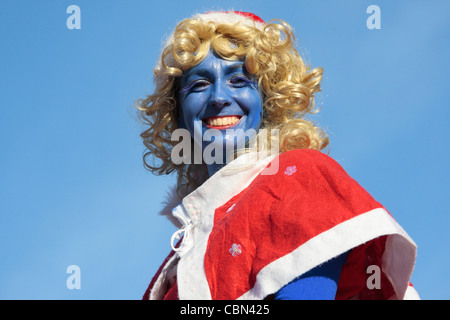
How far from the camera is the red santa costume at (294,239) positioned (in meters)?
2.29

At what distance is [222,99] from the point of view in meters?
3.15

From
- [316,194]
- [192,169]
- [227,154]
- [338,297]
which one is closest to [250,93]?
[227,154]

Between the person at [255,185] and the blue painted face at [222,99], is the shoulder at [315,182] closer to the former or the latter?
the person at [255,185]

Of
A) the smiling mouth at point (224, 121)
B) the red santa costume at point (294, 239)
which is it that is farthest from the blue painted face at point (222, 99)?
the red santa costume at point (294, 239)

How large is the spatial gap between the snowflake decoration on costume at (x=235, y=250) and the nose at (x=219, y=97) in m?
0.91

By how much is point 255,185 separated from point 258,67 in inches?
33.4

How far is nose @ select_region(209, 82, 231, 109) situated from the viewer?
3156 millimetres

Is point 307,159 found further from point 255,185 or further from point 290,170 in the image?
point 255,185

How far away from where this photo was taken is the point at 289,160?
2658mm

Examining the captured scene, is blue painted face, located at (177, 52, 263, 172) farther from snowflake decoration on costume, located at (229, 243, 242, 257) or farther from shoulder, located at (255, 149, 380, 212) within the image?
snowflake decoration on costume, located at (229, 243, 242, 257)

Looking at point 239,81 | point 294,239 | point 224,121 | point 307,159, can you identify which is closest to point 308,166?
point 307,159

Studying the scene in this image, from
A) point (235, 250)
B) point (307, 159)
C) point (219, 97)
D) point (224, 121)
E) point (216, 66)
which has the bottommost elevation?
point (235, 250)
